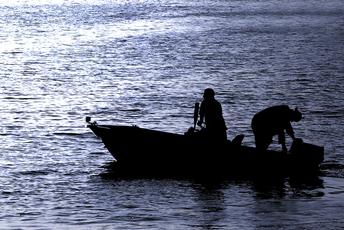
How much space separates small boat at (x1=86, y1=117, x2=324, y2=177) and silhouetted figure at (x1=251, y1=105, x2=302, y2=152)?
13.2 inches

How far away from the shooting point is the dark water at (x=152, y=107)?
2162 cm

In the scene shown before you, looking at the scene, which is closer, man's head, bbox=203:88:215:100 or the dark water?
the dark water

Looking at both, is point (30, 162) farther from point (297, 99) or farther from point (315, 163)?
point (297, 99)

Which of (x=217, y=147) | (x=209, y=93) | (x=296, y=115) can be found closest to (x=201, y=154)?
(x=217, y=147)

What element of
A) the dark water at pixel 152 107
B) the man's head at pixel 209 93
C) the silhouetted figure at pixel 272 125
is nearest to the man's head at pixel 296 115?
the silhouetted figure at pixel 272 125

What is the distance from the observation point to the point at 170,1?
539ft

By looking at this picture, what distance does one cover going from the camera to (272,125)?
25531mm

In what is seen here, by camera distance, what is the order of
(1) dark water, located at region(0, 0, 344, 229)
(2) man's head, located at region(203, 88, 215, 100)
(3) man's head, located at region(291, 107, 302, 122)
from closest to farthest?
(1) dark water, located at region(0, 0, 344, 229), (3) man's head, located at region(291, 107, 302, 122), (2) man's head, located at region(203, 88, 215, 100)

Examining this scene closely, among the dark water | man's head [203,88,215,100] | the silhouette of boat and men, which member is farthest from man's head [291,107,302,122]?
man's head [203,88,215,100]

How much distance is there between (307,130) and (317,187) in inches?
377

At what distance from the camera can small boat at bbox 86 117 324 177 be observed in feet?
82.6

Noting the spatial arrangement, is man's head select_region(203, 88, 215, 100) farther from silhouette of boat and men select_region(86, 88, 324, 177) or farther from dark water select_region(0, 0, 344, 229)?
dark water select_region(0, 0, 344, 229)

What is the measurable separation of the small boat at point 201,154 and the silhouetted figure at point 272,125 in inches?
13.2

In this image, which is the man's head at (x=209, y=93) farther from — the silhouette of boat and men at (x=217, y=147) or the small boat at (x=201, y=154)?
the small boat at (x=201, y=154)
